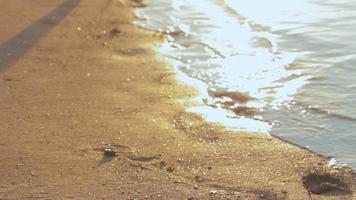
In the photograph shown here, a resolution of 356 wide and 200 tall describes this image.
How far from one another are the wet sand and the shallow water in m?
0.27

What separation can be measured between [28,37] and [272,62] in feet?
8.23

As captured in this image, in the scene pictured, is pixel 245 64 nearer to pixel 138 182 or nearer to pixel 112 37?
pixel 112 37

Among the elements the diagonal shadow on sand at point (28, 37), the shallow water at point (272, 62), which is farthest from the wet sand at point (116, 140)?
the shallow water at point (272, 62)

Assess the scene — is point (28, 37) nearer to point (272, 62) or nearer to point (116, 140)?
point (272, 62)

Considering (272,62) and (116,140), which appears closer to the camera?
(116,140)

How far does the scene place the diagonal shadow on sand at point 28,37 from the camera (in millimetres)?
6349

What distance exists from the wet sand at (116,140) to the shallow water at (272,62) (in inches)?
10.6

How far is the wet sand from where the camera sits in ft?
13.4

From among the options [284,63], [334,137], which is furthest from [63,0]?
[334,137]

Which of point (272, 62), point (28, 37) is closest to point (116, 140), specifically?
point (272, 62)

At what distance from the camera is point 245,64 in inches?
264

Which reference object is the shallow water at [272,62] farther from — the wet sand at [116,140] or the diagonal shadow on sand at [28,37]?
the diagonal shadow on sand at [28,37]

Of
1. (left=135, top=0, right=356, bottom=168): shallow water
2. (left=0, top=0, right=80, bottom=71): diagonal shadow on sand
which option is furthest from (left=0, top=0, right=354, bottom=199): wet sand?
(left=135, top=0, right=356, bottom=168): shallow water

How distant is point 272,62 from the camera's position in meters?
6.74
